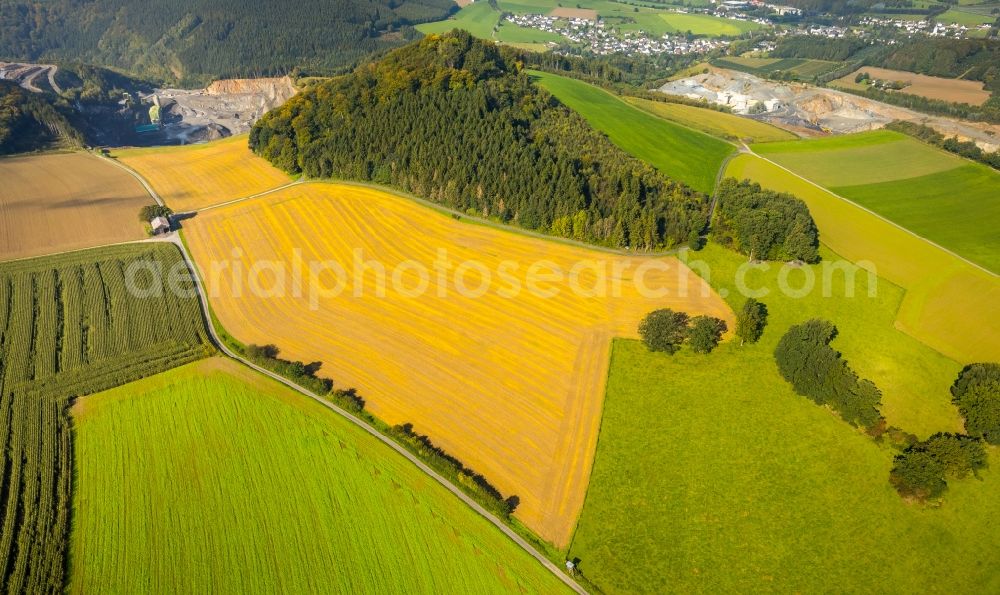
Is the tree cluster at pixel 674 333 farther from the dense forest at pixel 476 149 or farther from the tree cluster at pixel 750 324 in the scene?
the dense forest at pixel 476 149

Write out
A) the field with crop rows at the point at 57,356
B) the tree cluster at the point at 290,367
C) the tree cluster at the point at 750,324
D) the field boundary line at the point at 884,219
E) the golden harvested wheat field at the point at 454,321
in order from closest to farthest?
the field with crop rows at the point at 57,356 < the golden harvested wheat field at the point at 454,321 < the tree cluster at the point at 290,367 < the tree cluster at the point at 750,324 < the field boundary line at the point at 884,219

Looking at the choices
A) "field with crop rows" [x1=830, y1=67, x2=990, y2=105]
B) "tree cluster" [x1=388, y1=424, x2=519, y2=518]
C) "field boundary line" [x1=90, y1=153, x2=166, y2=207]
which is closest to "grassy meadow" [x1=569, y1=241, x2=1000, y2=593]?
"tree cluster" [x1=388, y1=424, x2=519, y2=518]

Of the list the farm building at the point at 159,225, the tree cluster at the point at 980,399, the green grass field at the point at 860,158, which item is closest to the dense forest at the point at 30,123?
the farm building at the point at 159,225

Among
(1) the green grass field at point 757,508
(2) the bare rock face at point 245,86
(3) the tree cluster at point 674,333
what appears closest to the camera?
(1) the green grass field at point 757,508

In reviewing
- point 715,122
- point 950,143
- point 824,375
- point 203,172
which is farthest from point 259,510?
point 950,143

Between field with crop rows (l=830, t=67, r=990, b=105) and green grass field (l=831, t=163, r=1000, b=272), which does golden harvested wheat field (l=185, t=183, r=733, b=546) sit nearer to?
Result: green grass field (l=831, t=163, r=1000, b=272)

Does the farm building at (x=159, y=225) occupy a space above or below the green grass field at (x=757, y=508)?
above
